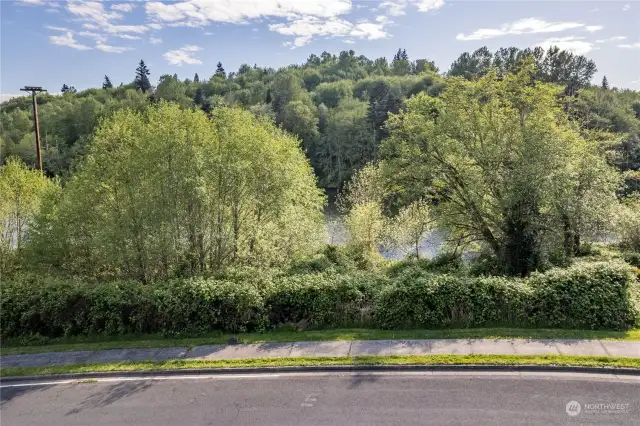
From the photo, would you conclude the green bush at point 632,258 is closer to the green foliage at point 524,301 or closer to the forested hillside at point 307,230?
the forested hillside at point 307,230

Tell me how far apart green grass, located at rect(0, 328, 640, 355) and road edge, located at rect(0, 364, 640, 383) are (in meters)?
1.55

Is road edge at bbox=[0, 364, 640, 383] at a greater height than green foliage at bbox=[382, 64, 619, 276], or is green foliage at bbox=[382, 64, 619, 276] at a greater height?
green foliage at bbox=[382, 64, 619, 276]

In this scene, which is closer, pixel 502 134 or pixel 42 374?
pixel 42 374

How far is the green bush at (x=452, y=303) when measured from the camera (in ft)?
45.6

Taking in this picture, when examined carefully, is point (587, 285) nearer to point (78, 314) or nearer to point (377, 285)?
point (377, 285)

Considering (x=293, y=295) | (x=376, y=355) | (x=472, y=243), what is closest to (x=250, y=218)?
(x=293, y=295)

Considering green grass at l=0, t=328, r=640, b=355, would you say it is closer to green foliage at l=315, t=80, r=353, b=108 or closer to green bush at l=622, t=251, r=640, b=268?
green bush at l=622, t=251, r=640, b=268

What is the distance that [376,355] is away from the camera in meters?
12.3

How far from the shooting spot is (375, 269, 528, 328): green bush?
13906mm

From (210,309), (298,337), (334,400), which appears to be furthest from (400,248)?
(334,400)

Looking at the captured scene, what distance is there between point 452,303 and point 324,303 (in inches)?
162

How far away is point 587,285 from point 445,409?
23.1ft

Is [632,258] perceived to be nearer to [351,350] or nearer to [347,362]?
[351,350]

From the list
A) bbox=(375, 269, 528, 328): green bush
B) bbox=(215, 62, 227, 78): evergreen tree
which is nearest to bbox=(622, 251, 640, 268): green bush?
bbox=(375, 269, 528, 328): green bush
